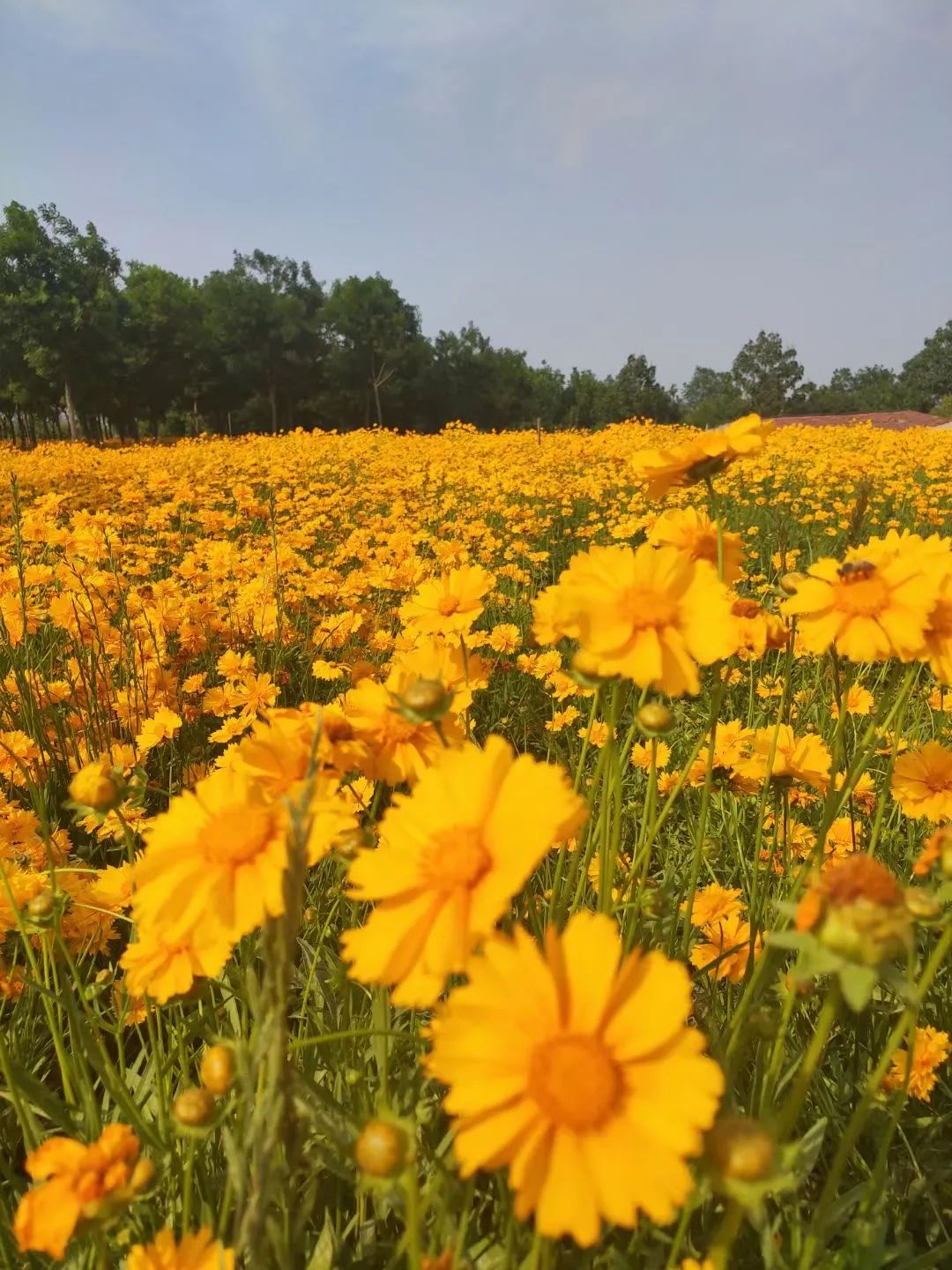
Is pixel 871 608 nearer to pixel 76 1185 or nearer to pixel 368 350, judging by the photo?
pixel 76 1185

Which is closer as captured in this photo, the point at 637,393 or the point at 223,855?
the point at 223,855

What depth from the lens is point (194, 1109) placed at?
535 mm

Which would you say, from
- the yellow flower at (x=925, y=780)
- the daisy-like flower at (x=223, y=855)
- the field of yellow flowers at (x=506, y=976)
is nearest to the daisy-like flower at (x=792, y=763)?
the field of yellow flowers at (x=506, y=976)

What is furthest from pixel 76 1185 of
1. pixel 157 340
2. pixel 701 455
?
pixel 157 340

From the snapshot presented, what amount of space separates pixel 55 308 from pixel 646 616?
71.5 ft

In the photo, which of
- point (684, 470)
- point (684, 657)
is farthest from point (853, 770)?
point (684, 470)

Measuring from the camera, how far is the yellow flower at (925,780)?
3.18 ft

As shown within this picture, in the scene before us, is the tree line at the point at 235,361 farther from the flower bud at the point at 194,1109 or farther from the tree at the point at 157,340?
the flower bud at the point at 194,1109

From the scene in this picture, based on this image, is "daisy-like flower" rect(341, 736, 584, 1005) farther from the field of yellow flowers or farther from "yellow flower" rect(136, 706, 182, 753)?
"yellow flower" rect(136, 706, 182, 753)

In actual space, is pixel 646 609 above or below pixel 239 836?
above

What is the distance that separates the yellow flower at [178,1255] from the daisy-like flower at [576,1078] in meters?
0.32

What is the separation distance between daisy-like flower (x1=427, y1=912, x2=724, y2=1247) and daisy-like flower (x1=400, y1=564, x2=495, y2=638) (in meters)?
0.65

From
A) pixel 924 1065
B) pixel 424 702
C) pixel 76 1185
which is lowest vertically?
pixel 924 1065

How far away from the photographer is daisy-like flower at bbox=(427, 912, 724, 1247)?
39 cm
